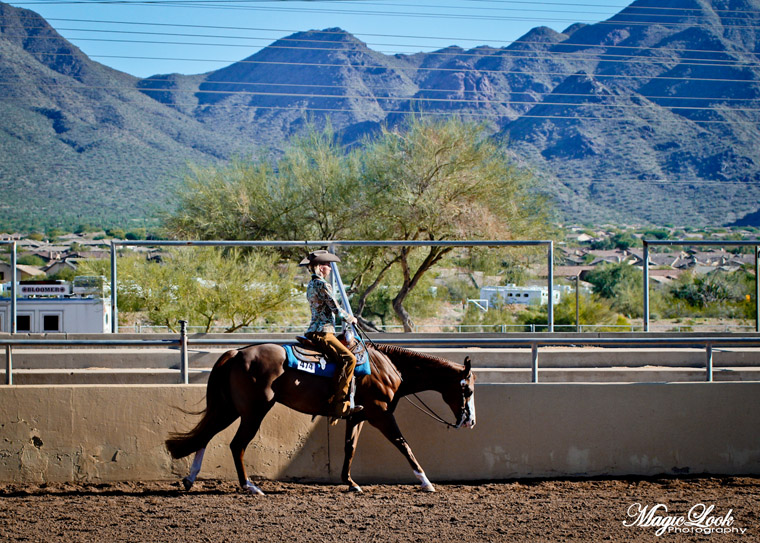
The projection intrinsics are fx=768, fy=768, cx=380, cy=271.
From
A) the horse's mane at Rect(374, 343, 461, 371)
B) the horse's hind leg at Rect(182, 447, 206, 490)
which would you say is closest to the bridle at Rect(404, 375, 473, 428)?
the horse's mane at Rect(374, 343, 461, 371)

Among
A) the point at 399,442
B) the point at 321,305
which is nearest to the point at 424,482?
the point at 399,442

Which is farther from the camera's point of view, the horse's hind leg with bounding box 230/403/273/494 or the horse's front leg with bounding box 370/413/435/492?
the horse's front leg with bounding box 370/413/435/492

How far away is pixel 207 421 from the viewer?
286 inches

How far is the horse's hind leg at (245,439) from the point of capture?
722 centimetres

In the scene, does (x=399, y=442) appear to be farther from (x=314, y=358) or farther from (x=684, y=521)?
(x=684, y=521)

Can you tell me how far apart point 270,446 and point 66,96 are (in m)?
96.9

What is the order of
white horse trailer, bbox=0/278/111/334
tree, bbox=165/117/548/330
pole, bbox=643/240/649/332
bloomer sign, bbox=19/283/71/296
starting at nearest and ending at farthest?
1. pole, bbox=643/240/649/332
2. white horse trailer, bbox=0/278/111/334
3. bloomer sign, bbox=19/283/71/296
4. tree, bbox=165/117/548/330

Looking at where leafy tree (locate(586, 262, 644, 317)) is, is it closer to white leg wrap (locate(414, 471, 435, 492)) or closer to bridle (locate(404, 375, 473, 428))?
bridle (locate(404, 375, 473, 428))

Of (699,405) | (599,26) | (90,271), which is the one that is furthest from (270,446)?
(599,26)

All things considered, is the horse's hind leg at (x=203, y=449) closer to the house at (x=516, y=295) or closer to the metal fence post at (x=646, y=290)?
the metal fence post at (x=646, y=290)

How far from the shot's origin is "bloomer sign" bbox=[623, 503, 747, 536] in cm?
603

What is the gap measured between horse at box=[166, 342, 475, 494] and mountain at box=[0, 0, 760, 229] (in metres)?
46.3

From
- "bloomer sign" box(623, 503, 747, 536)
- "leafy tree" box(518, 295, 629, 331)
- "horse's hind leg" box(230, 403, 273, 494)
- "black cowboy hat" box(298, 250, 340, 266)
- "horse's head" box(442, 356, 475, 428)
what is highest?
"black cowboy hat" box(298, 250, 340, 266)

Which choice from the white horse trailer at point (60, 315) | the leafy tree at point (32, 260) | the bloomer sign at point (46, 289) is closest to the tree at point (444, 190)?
the white horse trailer at point (60, 315)
